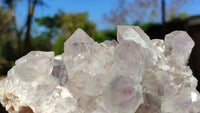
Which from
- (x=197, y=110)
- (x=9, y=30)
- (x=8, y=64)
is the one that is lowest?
(x=8, y=64)

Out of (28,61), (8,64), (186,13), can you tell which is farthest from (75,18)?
(28,61)

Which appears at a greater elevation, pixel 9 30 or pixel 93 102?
pixel 93 102

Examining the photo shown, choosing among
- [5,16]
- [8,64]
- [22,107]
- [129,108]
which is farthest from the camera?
[5,16]

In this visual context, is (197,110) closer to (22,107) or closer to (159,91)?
(159,91)

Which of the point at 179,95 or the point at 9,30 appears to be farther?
the point at 9,30

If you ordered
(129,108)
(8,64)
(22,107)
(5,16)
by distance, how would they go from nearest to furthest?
1. (129,108)
2. (22,107)
3. (8,64)
4. (5,16)

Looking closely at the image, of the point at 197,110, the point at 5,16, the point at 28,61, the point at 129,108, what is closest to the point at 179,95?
the point at 197,110
